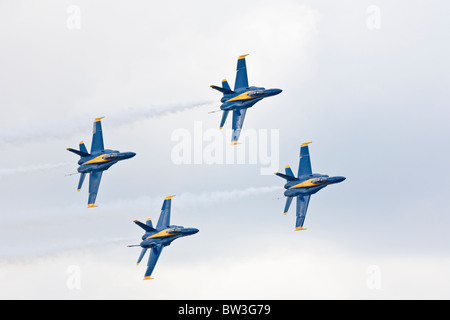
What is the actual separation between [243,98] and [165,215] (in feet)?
55.4

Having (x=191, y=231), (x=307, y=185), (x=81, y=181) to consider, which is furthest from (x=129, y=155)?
(x=307, y=185)

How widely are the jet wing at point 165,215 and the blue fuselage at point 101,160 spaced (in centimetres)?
693

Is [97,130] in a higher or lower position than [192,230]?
higher

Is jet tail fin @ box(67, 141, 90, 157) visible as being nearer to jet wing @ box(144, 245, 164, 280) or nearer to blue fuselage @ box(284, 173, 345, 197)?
jet wing @ box(144, 245, 164, 280)

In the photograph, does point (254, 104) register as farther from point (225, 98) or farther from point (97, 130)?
point (97, 130)

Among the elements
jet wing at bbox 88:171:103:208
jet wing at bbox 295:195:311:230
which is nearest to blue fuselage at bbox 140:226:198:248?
jet wing at bbox 88:171:103:208

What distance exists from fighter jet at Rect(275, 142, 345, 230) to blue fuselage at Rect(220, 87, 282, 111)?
9014 mm

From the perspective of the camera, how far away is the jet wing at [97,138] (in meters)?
143

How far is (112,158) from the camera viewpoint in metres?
141

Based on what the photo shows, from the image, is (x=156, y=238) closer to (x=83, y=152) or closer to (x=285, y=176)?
(x=83, y=152)

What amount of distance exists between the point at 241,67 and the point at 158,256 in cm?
2556

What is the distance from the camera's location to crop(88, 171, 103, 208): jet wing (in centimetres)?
14212
